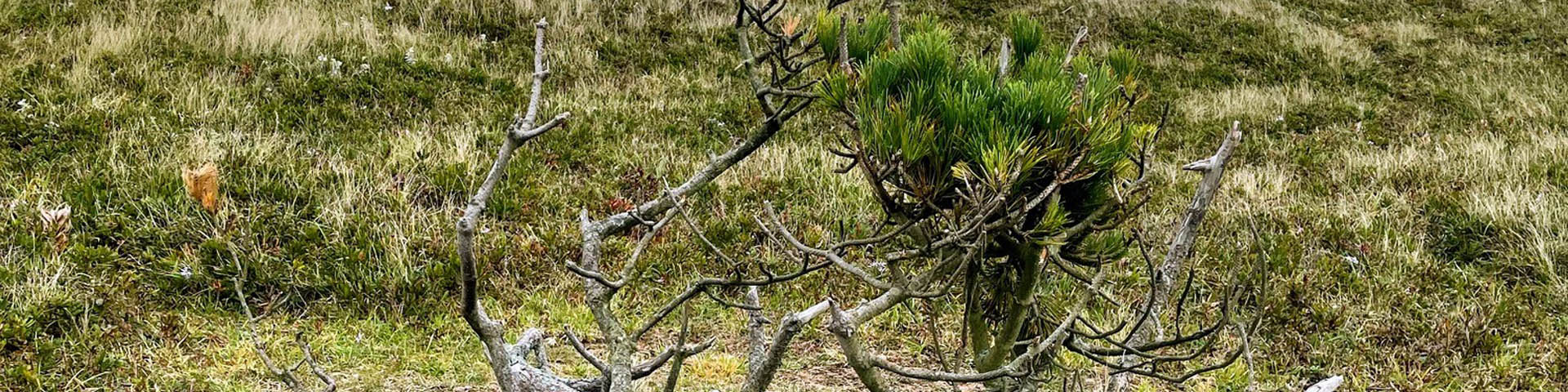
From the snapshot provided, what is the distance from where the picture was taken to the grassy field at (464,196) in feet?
13.9

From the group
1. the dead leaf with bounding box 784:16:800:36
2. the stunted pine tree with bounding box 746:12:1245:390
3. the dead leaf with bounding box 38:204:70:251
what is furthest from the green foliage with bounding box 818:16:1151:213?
the dead leaf with bounding box 38:204:70:251

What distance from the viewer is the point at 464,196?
5.81m

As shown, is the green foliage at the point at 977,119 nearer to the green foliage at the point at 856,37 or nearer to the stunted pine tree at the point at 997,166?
the stunted pine tree at the point at 997,166

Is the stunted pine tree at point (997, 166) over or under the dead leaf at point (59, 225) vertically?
over

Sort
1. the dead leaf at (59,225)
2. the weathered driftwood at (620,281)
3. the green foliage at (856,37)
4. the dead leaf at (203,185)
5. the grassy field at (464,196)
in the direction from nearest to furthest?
the weathered driftwood at (620,281)
the dead leaf at (203,185)
the green foliage at (856,37)
the grassy field at (464,196)
the dead leaf at (59,225)

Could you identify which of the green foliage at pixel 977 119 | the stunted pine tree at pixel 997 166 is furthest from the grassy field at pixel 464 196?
the green foliage at pixel 977 119

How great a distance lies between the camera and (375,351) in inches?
167

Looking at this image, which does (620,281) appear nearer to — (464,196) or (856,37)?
(856,37)

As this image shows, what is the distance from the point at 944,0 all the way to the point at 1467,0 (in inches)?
433

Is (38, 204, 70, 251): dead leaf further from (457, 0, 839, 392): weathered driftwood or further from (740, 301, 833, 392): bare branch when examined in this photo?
(740, 301, 833, 392): bare branch

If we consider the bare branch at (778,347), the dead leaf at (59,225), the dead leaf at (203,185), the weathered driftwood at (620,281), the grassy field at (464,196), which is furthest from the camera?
the dead leaf at (59,225)

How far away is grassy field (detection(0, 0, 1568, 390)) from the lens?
4.25 metres

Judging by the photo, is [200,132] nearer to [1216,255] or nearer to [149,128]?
[149,128]

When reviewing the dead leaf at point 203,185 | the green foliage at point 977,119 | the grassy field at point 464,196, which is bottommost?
the grassy field at point 464,196
